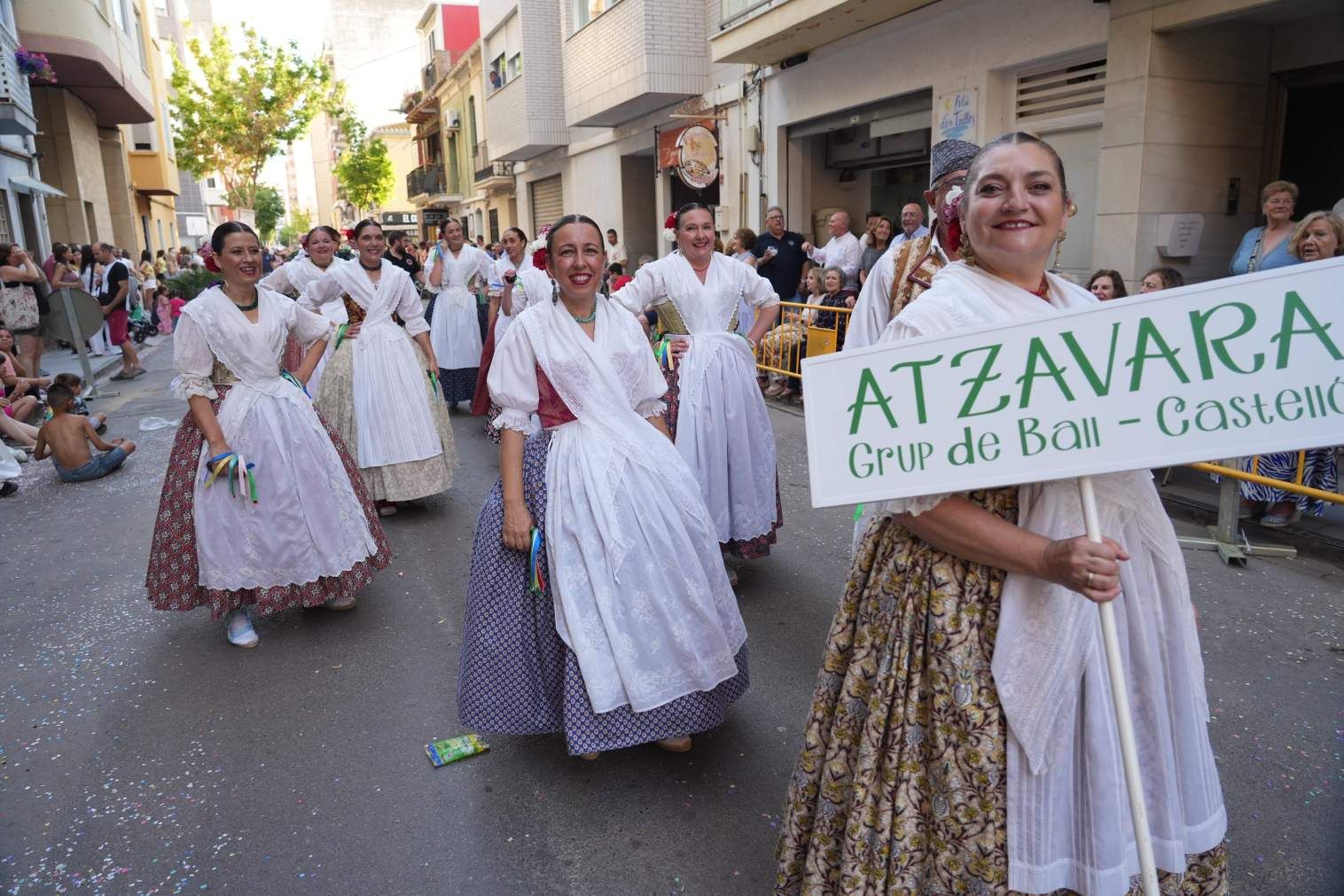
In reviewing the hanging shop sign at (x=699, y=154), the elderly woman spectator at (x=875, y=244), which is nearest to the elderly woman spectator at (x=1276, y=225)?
the elderly woman spectator at (x=875, y=244)

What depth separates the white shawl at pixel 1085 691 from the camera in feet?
5.68

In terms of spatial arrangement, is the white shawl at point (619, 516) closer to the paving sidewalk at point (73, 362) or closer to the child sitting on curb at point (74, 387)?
the child sitting on curb at point (74, 387)

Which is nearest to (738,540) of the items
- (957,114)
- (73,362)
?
(957,114)

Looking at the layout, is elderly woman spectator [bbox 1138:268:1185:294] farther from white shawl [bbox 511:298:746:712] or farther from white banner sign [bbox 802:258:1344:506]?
white banner sign [bbox 802:258:1344:506]

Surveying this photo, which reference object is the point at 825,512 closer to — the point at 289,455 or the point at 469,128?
the point at 289,455

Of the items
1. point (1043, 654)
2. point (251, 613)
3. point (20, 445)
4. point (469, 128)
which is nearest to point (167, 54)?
point (469, 128)

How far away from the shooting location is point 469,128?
34.2 metres

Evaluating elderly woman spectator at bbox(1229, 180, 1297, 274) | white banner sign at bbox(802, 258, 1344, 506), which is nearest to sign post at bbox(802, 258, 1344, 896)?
white banner sign at bbox(802, 258, 1344, 506)

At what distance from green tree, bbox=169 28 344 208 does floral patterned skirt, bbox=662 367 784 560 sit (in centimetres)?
3640

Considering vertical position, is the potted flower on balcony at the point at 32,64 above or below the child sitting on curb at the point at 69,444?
above

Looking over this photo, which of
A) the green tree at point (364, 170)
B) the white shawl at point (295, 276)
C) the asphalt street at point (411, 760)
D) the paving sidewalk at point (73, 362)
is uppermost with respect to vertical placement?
the green tree at point (364, 170)

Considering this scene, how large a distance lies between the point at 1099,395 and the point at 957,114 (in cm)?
929

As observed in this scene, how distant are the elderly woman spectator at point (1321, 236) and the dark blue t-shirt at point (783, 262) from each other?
21.3ft

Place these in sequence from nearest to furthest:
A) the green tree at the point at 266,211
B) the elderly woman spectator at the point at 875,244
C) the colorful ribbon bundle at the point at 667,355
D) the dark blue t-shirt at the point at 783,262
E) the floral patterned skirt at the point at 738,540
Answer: the floral patterned skirt at the point at 738,540 < the colorful ribbon bundle at the point at 667,355 < the elderly woman spectator at the point at 875,244 < the dark blue t-shirt at the point at 783,262 < the green tree at the point at 266,211
